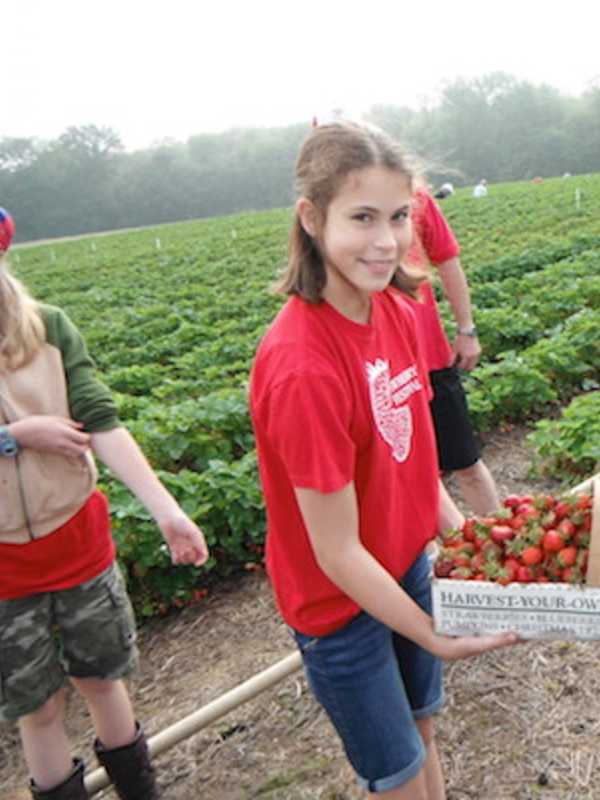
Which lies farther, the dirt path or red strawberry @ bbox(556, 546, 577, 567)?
the dirt path

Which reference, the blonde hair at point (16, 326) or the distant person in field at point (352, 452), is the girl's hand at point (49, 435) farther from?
the distant person in field at point (352, 452)

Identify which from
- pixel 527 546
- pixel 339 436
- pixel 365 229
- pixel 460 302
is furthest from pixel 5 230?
pixel 460 302

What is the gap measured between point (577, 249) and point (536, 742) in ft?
41.4

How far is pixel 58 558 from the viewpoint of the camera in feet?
6.79

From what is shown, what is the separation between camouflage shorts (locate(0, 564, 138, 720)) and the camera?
2.05 meters

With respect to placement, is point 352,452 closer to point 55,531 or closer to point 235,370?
point 55,531

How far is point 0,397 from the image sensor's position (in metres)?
1.96

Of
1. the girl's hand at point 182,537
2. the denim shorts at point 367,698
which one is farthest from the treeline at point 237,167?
the denim shorts at point 367,698

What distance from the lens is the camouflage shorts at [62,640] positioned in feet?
6.72

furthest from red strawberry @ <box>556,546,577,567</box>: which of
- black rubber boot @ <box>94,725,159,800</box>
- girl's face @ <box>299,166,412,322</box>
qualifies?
black rubber boot @ <box>94,725,159,800</box>

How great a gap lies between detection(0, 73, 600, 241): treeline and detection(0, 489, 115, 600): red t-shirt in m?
69.6

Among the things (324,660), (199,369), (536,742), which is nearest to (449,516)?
(324,660)

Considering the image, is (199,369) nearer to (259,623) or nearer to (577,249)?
(259,623)

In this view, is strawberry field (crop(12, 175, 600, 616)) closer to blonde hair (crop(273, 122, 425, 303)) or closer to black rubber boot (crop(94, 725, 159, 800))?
black rubber boot (crop(94, 725, 159, 800))
